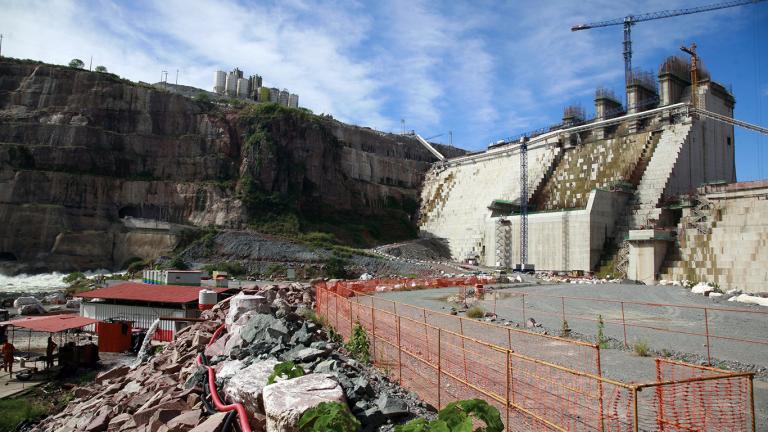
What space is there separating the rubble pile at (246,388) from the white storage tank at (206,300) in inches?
350

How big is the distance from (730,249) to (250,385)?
41522 millimetres

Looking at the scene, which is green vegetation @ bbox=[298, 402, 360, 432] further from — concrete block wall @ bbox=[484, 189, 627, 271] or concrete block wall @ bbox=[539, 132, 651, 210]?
concrete block wall @ bbox=[539, 132, 651, 210]

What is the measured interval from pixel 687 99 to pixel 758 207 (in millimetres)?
22981

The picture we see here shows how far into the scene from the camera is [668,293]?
30.8 m

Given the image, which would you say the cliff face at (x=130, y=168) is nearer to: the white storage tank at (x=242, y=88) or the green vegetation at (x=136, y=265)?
the green vegetation at (x=136, y=265)

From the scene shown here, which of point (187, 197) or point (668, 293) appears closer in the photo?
point (668, 293)

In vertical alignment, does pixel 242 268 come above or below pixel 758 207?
below

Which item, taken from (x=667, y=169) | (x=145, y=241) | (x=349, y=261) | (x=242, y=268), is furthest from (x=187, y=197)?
(x=667, y=169)

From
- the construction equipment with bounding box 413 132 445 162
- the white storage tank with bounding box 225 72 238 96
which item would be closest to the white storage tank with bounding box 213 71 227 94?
the white storage tank with bounding box 225 72 238 96

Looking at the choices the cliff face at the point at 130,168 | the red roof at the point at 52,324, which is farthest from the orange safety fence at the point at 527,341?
the cliff face at the point at 130,168

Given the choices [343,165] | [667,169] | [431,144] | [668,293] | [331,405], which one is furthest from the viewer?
[431,144]

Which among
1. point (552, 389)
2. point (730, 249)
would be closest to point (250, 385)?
point (552, 389)

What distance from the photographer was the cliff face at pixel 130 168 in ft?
184

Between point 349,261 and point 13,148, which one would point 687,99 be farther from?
point 13,148
